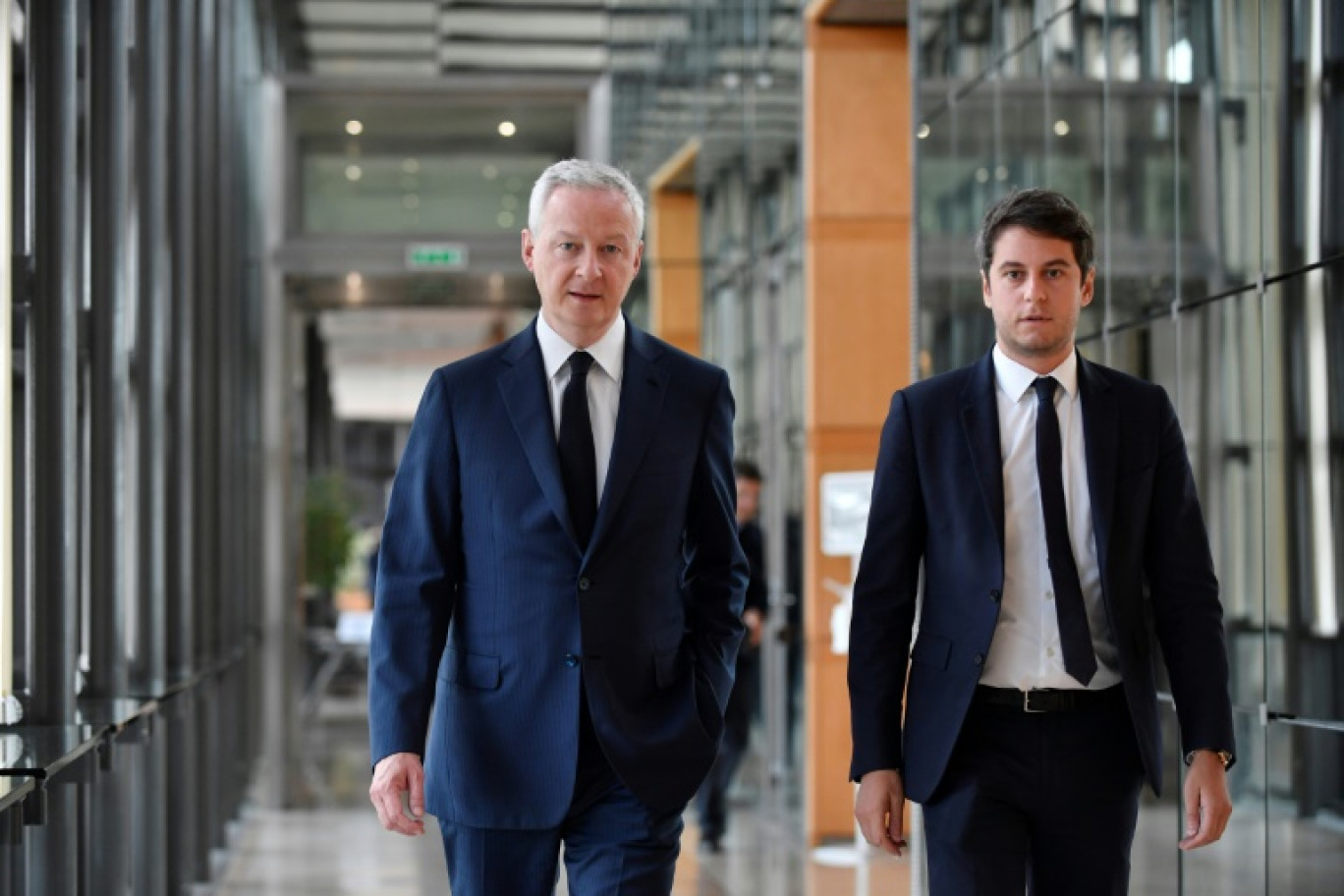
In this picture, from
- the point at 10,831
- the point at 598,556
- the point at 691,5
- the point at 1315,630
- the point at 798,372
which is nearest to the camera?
the point at 598,556

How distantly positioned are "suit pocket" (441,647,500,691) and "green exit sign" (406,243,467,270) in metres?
10.1

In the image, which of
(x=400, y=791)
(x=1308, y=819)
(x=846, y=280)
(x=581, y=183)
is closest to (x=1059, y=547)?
(x=581, y=183)

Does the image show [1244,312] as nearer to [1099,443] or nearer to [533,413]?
[1099,443]

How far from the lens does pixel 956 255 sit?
7785 mm

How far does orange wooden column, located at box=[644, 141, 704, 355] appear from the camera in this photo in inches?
537

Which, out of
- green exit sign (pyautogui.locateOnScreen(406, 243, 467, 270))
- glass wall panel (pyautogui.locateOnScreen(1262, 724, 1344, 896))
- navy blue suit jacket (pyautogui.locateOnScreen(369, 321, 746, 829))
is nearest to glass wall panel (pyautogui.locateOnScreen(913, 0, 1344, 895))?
glass wall panel (pyautogui.locateOnScreen(1262, 724, 1344, 896))

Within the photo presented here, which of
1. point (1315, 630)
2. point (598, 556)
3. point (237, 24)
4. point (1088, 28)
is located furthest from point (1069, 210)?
point (237, 24)

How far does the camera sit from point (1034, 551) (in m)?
3.44

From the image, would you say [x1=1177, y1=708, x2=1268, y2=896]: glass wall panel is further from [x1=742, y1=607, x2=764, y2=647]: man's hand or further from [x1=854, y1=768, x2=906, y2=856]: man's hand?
[x1=742, y1=607, x2=764, y2=647]: man's hand

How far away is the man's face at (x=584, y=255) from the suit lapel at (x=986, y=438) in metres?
0.62

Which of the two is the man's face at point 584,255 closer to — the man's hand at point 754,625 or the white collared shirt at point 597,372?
the white collared shirt at point 597,372

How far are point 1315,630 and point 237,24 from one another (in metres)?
9.40

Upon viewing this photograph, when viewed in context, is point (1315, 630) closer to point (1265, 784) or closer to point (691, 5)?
point (1265, 784)

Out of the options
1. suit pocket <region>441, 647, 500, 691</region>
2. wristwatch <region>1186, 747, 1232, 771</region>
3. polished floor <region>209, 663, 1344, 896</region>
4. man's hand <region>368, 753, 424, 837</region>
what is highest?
suit pocket <region>441, 647, 500, 691</region>
